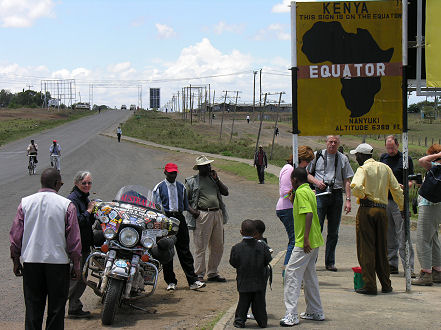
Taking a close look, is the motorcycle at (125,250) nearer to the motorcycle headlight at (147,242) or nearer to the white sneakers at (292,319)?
the motorcycle headlight at (147,242)

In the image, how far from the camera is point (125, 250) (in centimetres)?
756

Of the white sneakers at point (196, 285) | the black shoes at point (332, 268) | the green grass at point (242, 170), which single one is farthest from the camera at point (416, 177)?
the green grass at point (242, 170)

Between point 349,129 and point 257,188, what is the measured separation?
1709cm

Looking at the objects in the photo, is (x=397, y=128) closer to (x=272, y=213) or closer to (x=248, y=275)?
(x=248, y=275)

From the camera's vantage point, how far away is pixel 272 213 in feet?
60.2

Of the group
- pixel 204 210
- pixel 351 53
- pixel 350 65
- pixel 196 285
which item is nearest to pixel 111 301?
pixel 196 285

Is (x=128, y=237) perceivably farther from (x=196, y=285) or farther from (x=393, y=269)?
(x=393, y=269)

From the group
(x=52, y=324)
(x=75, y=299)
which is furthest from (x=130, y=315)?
(x=52, y=324)

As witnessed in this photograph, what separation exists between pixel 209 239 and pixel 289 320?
3.33 metres

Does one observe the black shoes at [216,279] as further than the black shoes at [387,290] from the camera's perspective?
Yes

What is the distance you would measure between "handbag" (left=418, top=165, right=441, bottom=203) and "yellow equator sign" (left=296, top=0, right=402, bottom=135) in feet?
2.32

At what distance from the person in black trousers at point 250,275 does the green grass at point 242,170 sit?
21.5 metres

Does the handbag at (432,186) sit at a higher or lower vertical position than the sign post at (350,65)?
lower

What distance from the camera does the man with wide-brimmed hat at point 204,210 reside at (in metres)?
9.47
